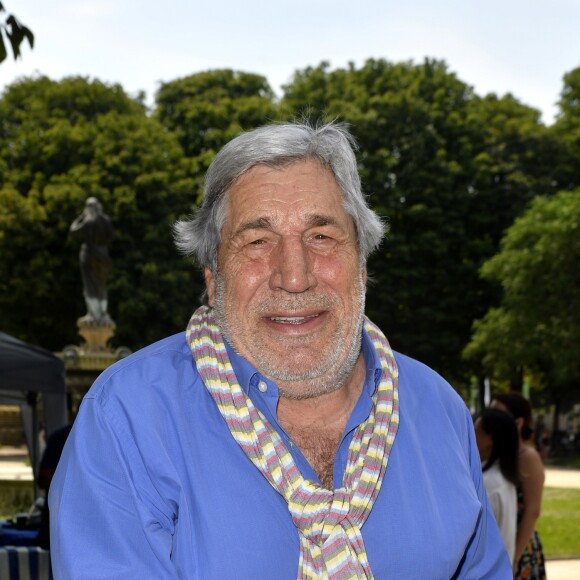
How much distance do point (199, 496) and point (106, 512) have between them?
0.62 feet

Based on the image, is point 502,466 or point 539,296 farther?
point 539,296

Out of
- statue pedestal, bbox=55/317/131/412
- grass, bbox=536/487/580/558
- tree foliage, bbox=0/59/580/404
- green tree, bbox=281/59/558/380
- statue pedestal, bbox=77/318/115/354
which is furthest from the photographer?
green tree, bbox=281/59/558/380

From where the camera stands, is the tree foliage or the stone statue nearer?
the stone statue

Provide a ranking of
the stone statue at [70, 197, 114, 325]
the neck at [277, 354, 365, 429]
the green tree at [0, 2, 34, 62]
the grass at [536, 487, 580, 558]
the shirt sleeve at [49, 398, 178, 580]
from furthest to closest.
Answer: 1. the stone statue at [70, 197, 114, 325]
2. the grass at [536, 487, 580, 558]
3. the green tree at [0, 2, 34, 62]
4. the neck at [277, 354, 365, 429]
5. the shirt sleeve at [49, 398, 178, 580]

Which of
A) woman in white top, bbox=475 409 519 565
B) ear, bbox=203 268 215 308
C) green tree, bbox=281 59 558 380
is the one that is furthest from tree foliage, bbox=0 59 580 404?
ear, bbox=203 268 215 308

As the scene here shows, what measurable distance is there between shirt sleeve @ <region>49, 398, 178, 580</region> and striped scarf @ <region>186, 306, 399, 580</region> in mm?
228

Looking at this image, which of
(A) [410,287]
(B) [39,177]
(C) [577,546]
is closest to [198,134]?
(B) [39,177]

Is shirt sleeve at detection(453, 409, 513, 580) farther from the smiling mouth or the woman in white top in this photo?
A: the woman in white top

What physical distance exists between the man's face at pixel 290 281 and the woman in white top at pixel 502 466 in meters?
4.02

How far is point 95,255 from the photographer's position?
2472 centimetres

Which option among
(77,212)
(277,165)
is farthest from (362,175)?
(277,165)

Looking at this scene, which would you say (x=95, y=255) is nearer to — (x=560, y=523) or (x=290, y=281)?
(x=560, y=523)

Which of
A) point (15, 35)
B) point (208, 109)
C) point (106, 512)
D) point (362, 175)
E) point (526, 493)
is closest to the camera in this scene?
point (106, 512)

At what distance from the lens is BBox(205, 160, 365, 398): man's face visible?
2.42m
